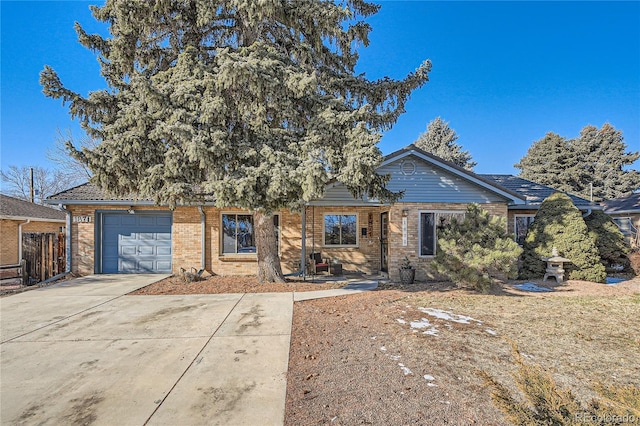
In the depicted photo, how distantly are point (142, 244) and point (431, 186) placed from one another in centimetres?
1035

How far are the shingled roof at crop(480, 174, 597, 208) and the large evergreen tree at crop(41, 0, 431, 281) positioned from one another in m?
7.86

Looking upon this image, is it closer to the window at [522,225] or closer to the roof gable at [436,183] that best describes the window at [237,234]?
the roof gable at [436,183]

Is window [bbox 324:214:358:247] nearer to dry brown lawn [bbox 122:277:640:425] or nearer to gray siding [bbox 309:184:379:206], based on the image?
gray siding [bbox 309:184:379:206]

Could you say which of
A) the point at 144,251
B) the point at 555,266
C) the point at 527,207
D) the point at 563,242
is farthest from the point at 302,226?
the point at 527,207

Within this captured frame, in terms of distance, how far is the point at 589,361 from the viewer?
3.92 metres

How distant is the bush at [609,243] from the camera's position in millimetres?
10164

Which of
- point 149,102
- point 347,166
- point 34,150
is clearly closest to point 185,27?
point 149,102

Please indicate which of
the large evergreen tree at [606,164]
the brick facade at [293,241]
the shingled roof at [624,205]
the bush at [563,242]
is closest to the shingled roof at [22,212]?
the brick facade at [293,241]

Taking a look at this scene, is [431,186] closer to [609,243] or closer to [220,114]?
[609,243]

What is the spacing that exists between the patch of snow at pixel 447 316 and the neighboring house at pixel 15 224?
17.4 metres

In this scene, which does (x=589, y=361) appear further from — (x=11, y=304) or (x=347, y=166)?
(x=11, y=304)

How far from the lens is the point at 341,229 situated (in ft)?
39.1

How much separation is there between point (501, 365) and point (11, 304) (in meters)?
9.85

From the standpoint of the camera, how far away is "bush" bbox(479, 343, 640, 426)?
8.43 ft
